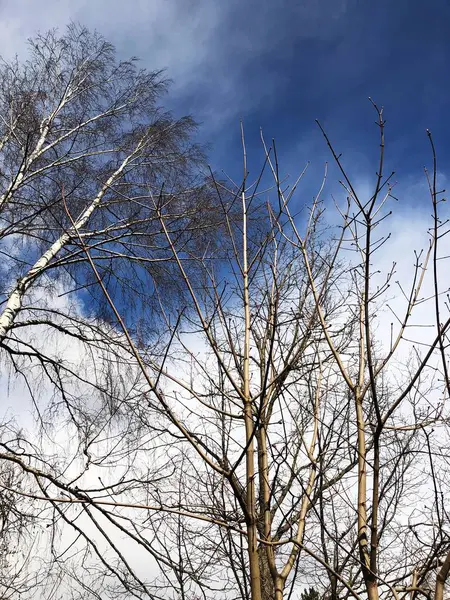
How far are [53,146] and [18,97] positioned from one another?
25.7 inches

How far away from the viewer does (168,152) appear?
6867mm

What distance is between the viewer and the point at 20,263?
18.9 ft

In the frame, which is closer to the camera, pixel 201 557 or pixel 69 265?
pixel 201 557

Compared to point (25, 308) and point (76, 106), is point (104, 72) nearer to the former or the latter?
point (76, 106)

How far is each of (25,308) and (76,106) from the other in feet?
10.1

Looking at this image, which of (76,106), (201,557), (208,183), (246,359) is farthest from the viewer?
(76,106)

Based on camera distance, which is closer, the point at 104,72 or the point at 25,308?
the point at 25,308

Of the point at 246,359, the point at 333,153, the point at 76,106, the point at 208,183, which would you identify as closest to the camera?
the point at 333,153

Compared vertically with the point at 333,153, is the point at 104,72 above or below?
above

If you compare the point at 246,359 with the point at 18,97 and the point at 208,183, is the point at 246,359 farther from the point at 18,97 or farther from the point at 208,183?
the point at 18,97

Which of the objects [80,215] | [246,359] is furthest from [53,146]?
[246,359]

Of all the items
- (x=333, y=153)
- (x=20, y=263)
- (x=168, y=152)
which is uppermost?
(x=168, y=152)

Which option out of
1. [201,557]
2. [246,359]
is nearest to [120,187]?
[201,557]

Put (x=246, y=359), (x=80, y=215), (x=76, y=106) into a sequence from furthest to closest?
(x=76, y=106), (x=80, y=215), (x=246, y=359)
